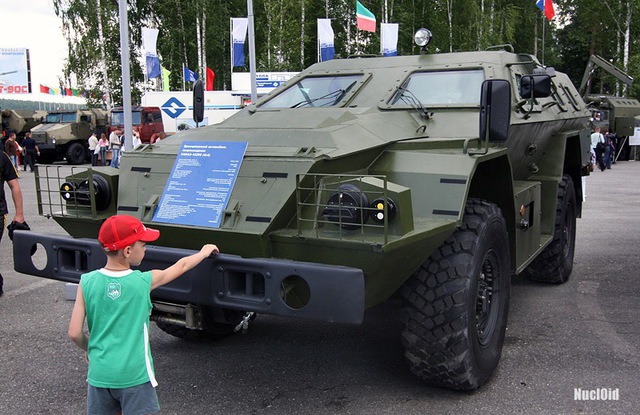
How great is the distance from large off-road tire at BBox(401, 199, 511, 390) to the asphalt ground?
0.64ft

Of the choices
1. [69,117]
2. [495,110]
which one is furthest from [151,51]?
[495,110]

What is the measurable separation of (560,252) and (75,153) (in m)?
23.2

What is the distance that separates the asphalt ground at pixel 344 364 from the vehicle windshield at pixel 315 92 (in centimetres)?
167

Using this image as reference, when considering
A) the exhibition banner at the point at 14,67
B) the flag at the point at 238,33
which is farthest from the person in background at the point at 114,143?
the exhibition banner at the point at 14,67

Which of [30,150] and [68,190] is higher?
[68,190]

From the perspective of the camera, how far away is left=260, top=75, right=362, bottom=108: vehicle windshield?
212 inches

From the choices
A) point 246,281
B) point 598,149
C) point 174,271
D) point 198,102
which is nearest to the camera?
point 174,271

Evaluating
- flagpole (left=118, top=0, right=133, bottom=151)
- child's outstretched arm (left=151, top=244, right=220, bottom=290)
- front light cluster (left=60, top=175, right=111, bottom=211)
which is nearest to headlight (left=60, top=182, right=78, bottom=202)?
front light cluster (left=60, top=175, right=111, bottom=211)

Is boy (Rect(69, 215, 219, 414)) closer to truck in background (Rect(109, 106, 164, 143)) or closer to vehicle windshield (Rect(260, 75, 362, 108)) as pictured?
vehicle windshield (Rect(260, 75, 362, 108))

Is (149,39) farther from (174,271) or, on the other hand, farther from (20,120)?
(174,271)

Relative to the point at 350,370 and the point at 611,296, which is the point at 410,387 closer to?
the point at 350,370

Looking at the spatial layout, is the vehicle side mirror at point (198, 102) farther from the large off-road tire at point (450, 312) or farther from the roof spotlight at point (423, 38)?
the large off-road tire at point (450, 312)

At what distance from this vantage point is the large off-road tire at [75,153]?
2628 cm

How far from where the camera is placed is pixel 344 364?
14.8 feet
